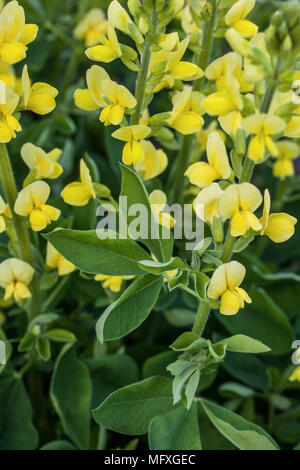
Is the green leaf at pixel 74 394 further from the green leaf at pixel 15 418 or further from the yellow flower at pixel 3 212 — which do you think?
the yellow flower at pixel 3 212

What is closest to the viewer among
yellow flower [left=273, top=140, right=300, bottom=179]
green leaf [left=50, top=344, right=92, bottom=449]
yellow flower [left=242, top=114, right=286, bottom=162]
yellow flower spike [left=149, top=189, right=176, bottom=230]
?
yellow flower [left=242, top=114, right=286, bottom=162]

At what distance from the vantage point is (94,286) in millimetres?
671

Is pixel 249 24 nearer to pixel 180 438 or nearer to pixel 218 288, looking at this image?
pixel 218 288

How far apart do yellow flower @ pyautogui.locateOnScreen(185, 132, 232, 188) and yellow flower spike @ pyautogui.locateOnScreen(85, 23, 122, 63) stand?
11 centimetres

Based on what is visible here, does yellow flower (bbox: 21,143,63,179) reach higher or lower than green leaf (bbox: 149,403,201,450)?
higher

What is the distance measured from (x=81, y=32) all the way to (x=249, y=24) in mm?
426

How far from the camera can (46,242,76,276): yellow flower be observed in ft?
1.87

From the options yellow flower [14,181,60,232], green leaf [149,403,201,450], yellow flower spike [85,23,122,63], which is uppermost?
yellow flower spike [85,23,122,63]

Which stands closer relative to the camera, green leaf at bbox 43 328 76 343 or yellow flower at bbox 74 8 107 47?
green leaf at bbox 43 328 76 343

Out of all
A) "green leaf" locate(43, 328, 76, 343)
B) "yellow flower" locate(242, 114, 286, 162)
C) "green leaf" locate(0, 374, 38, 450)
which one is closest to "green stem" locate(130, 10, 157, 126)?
"yellow flower" locate(242, 114, 286, 162)

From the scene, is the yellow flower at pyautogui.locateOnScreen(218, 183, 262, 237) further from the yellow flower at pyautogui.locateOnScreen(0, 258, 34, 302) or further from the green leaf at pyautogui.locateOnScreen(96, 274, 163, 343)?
the yellow flower at pyautogui.locateOnScreen(0, 258, 34, 302)

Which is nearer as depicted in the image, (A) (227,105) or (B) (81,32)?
(A) (227,105)

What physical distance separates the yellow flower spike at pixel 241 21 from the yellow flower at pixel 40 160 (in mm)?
187

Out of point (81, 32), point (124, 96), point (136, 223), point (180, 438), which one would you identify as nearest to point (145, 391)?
point (180, 438)
